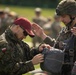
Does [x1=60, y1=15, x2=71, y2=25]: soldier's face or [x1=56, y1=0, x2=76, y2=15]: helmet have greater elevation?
[x1=56, y1=0, x2=76, y2=15]: helmet

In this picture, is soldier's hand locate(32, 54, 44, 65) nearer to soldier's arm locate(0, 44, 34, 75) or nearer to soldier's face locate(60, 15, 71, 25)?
soldier's arm locate(0, 44, 34, 75)

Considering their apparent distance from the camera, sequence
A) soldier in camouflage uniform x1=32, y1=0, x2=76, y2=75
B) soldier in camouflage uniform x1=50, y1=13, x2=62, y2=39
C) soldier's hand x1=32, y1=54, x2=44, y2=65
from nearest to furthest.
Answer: soldier in camouflage uniform x1=32, y1=0, x2=76, y2=75 → soldier's hand x1=32, y1=54, x2=44, y2=65 → soldier in camouflage uniform x1=50, y1=13, x2=62, y2=39

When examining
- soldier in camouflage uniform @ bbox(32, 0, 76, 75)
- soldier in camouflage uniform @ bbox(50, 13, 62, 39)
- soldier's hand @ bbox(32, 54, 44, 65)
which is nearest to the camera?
soldier in camouflage uniform @ bbox(32, 0, 76, 75)

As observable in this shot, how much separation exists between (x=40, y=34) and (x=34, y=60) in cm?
80

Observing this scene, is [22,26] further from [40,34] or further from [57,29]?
[57,29]

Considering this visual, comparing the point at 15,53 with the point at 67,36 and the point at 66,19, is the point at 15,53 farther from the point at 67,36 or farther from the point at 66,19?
the point at 66,19

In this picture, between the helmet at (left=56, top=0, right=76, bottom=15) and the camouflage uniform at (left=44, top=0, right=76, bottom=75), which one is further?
the helmet at (left=56, top=0, right=76, bottom=15)

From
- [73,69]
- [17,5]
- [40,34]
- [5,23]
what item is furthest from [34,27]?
[17,5]

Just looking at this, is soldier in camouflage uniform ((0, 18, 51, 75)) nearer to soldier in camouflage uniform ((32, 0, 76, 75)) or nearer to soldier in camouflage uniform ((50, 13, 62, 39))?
soldier in camouflage uniform ((32, 0, 76, 75))

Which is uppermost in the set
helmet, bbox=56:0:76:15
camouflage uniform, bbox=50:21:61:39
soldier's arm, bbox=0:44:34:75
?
helmet, bbox=56:0:76:15

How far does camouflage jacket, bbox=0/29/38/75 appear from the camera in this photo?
7184 millimetres

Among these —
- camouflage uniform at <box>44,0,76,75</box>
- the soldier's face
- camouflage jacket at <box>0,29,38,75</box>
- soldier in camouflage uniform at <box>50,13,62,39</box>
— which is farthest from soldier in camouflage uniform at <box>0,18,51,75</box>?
soldier in camouflage uniform at <box>50,13,62,39</box>

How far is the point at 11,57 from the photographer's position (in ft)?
23.6

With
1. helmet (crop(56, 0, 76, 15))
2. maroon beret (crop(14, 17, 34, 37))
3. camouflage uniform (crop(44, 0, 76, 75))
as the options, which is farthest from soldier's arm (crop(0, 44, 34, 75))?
helmet (crop(56, 0, 76, 15))
